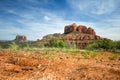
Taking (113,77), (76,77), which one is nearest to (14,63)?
(76,77)

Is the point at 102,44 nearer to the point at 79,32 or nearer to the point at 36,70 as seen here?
the point at 36,70

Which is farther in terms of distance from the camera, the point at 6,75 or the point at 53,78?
the point at 6,75

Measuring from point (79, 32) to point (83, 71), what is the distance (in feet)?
359

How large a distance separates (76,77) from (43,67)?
180 cm

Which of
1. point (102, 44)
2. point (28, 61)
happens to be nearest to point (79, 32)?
point (102, 44)

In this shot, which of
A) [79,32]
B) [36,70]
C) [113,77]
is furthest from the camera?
[79,32]

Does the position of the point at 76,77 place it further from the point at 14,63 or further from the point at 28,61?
the point at 14,63

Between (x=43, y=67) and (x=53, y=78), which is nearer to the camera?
(x=53, y=78)

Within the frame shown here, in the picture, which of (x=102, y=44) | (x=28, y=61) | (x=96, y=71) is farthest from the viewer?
(x=102, y=44)

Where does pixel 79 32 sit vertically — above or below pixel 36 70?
above

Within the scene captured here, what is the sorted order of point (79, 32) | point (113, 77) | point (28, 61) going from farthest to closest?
point (79, 32)
point (28, 61)
point (113, 77)

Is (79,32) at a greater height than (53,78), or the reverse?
(79,32)

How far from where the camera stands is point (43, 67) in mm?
7215

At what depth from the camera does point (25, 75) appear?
6445 millimetres
